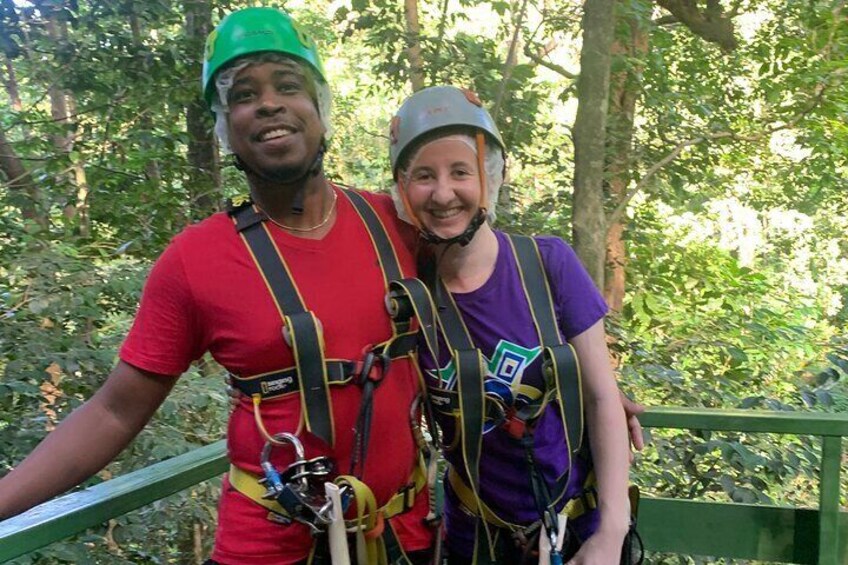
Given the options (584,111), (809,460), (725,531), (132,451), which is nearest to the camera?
(725,531)

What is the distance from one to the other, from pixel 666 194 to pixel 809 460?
3.43 metres

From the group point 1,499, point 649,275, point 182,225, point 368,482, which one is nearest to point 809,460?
point 368,482

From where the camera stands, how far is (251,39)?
146cm

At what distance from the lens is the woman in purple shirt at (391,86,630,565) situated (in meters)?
1.55

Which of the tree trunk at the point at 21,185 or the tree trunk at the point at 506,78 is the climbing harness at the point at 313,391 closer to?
the tree trunk at the point at 21,185

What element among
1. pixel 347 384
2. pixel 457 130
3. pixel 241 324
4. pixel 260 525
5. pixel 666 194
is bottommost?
pixel 260 525

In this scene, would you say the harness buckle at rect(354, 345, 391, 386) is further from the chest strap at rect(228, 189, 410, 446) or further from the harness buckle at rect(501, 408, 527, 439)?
the harness buckle at rect(501, 408, 527, 439)

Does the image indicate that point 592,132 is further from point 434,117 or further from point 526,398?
point 526,398

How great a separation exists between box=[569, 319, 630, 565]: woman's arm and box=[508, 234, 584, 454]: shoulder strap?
5 centimetres

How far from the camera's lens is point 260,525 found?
1.43 m

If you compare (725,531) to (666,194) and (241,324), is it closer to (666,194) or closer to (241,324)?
(241,324)

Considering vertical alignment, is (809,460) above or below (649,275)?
below

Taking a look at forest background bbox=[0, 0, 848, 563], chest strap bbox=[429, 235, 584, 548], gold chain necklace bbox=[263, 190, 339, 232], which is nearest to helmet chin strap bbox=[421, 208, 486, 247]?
chest strap bbox=[429, 235, 584, 548]

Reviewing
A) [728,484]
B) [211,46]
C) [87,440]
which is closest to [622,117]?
[728,484]
